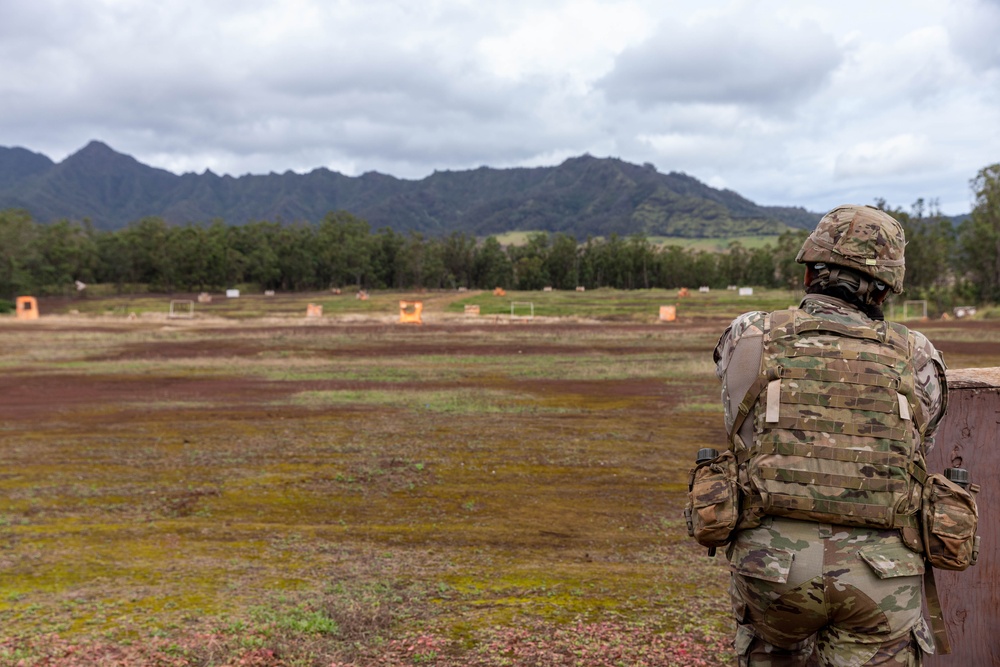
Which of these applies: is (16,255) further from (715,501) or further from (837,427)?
Result: (837,427)

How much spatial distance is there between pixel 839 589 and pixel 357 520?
19.1 feet

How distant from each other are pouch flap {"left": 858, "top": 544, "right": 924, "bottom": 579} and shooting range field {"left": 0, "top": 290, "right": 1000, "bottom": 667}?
2.13 m

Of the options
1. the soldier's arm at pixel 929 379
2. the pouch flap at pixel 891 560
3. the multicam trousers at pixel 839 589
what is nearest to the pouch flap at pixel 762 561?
the multicam trousers at pixel 839 589

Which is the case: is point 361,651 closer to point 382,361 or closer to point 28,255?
point 382,361

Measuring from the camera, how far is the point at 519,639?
4.43m

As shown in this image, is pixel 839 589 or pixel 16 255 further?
pixel 16 255

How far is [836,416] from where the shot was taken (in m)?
2.41

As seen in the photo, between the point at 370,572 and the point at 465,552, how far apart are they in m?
0.96

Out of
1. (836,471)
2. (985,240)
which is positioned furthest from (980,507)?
(985,240)

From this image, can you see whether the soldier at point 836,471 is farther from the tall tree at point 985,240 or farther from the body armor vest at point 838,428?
the tall tree at point 985,240

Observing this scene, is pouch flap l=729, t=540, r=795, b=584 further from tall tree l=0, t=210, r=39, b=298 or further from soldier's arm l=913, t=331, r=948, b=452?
tall tree l=0, t=210, r=39, b=298

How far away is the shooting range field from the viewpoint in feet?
14.8

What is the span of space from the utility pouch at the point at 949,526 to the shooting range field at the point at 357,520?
2159 mm

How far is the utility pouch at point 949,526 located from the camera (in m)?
2.35
